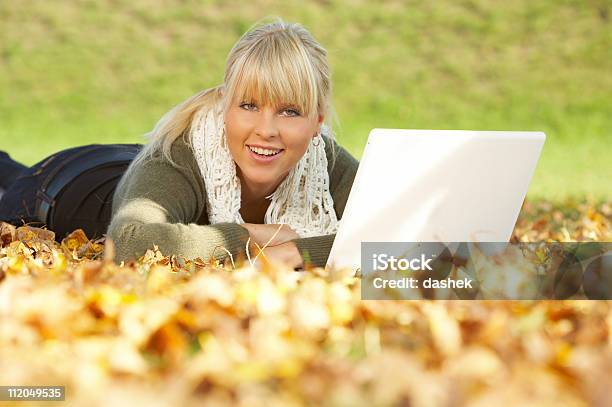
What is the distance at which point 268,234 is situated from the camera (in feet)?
10.4

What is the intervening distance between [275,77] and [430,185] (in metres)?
0.89

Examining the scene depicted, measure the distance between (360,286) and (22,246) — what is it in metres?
1.43

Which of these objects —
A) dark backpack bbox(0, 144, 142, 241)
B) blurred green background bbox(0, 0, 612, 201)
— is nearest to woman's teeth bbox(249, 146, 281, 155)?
dark backpack bbox(0, 144, 142, 241)

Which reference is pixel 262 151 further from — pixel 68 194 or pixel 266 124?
pixel 68 194

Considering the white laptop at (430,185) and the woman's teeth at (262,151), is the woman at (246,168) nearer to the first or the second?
the woman's teeth at (262,151)

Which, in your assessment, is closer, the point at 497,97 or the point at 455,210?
the point at 455,210

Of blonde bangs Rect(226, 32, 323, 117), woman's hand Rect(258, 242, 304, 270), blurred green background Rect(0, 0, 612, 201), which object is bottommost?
woman's hand Rect(258, 242, 304, 270)

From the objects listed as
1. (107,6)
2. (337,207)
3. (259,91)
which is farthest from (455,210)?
(107,6)

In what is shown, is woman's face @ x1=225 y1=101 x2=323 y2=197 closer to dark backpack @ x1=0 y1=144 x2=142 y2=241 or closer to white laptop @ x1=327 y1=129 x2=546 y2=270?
white laptop @ x1=327 y1=129 x2=546 y2=270

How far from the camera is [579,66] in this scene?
14.0 m

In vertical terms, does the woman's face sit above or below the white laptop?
above

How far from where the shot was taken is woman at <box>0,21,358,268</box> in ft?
9.64

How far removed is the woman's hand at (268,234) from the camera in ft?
10.2

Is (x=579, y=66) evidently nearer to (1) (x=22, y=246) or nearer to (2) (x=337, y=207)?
(2) (x=337, y=207)
